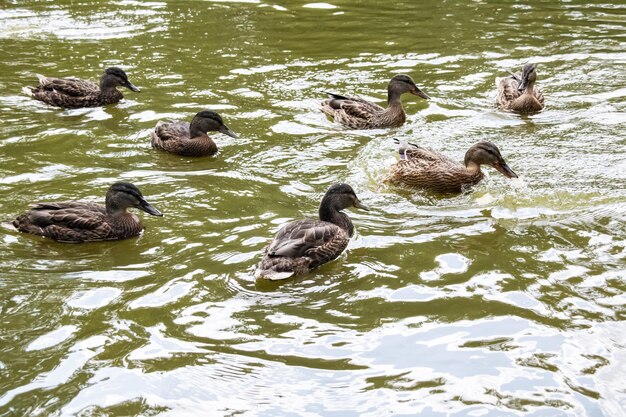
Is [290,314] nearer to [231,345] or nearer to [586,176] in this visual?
[231,345]

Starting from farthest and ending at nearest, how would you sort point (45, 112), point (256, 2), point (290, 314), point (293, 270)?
1. point (256, 2)
2. point (45, 112)
3. point (293, 270)
4. point (290, 314)

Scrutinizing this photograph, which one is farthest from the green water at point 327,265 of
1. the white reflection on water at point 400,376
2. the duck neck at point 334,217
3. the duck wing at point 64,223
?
the duck neck at point 334,217

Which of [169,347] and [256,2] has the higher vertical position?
[256,2]

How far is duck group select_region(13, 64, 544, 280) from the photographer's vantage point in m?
8.05

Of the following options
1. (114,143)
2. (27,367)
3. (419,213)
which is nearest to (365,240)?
(419,213)

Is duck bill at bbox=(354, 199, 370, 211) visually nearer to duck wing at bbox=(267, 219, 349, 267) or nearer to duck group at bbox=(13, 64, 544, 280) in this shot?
duck group at bbox=(13, 64, 544, 280)

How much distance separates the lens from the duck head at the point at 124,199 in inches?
351

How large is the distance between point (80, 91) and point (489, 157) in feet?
21.0

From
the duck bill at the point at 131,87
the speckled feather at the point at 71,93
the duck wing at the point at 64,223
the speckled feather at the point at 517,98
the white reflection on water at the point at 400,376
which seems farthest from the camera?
the duck bill at the point at 131,87

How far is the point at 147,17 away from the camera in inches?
710

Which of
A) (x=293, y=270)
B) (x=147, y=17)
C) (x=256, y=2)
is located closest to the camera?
(x=293, y=270)

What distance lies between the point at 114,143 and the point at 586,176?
5.93 meters

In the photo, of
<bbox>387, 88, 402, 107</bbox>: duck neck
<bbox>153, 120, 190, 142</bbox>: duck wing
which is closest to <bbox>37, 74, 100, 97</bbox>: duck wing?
<bbox>153, 120, 190, 142</bbox>: duck wing

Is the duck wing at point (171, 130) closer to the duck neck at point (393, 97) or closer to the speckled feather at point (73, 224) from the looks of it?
the speckled feather at point (73, 224)
